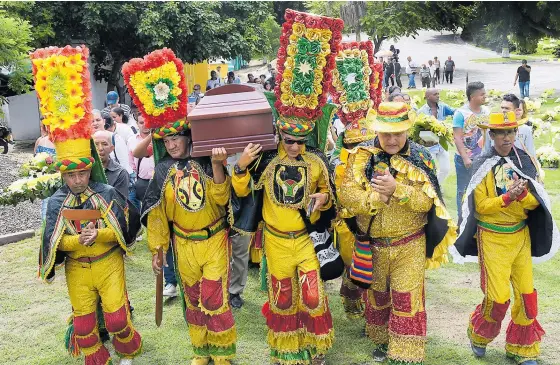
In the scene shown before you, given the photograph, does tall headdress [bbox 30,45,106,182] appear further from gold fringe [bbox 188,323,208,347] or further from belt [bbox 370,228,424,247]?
belt [bbox 370,228,424,247]

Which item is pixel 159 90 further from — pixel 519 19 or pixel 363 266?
pixel 519 19

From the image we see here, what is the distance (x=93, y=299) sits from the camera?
4891 mm

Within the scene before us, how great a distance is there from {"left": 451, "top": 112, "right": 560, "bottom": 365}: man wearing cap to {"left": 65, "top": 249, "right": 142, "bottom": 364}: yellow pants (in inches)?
113

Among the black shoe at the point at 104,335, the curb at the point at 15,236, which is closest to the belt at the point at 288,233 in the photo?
the black shoe at the point at 104,335

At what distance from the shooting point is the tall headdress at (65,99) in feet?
14.6

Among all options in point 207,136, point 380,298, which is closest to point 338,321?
point 380,298

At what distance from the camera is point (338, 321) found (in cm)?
589

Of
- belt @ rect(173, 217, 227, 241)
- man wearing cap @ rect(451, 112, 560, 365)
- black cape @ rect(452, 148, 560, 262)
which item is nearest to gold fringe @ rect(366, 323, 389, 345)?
man wearing cap @ rect(451, 112, 560, 365)

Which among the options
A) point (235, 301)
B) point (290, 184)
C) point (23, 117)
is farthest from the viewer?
point (23, 117)

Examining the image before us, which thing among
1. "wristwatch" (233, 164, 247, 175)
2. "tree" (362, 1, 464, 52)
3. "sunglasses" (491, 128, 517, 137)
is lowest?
"wristwatch" (233, 164, 247, 175)

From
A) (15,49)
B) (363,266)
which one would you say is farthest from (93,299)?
(15,49)

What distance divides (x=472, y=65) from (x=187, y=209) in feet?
107

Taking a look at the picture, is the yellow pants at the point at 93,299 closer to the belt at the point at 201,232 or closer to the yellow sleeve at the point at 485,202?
the belt at the point at 201,232

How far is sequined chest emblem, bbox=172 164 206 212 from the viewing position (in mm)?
4832
